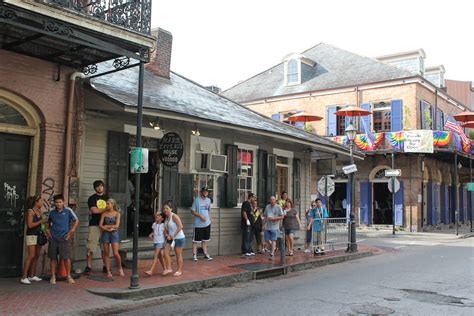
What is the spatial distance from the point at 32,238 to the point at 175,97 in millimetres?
5230

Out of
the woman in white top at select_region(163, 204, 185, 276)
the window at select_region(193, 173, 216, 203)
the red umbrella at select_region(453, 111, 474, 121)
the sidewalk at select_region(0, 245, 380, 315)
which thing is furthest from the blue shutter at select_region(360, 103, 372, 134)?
the woman in white top at select_region(163, 204, 185, 276)

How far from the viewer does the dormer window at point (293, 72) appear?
30.4 metres

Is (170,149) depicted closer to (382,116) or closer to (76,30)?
(76,30)

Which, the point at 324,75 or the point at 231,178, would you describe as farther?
the point at 324,75

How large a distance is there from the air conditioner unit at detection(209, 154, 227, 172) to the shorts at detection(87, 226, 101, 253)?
3.95 metres

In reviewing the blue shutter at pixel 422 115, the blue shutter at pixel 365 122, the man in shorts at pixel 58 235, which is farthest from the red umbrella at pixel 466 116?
the man in shorts at pixel 58 235

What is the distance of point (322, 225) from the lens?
1379 cm

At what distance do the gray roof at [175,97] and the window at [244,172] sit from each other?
1210 mm

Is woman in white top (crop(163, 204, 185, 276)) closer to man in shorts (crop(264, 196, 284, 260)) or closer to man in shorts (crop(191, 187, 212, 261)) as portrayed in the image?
man in shorts (crop(191, 187, 212, 261))

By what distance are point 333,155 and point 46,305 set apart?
1183cm

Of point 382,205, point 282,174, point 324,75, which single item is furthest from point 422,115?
point 282,174

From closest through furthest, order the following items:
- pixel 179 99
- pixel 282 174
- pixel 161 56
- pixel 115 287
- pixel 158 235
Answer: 1. pixel 115 287
2. pixel 158 235
3. pixel 179 99
4. pixel 161 56
5. pixel 282 174

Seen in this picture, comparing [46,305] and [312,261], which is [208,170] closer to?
[312,261]

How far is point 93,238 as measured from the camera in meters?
9.30
